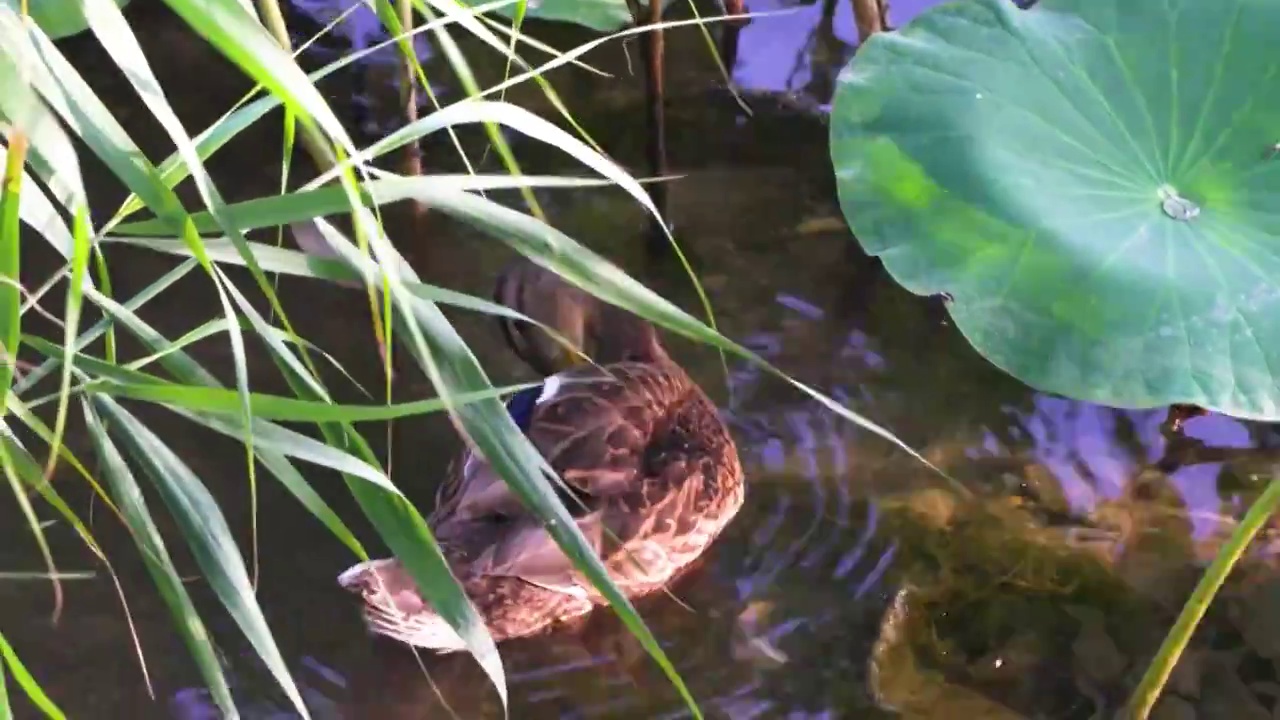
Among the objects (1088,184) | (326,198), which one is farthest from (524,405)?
(326,198)

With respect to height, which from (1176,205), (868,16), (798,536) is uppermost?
(868,16)

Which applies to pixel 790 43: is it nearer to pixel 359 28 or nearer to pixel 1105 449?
pixel 359 28

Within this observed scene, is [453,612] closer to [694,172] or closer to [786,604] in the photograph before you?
[786,604]

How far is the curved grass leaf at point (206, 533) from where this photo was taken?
0.92m

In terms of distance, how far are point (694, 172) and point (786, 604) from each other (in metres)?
0.99

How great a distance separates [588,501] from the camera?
168 cm

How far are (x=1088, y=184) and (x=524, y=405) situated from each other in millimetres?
888

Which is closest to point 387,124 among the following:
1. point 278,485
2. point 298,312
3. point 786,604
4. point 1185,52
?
point 298,312

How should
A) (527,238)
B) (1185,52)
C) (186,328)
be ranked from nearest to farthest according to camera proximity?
(527,238) → (1185,52) → (186,328)

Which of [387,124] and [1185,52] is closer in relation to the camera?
[1185,52]

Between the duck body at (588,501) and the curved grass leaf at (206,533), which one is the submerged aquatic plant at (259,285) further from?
the duck body at (588,501)

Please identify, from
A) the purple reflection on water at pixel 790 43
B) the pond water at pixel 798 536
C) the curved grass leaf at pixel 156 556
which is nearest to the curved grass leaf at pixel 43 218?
the curved grass leaf at pixel 156 556

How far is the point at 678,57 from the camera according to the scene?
2607 millimetres

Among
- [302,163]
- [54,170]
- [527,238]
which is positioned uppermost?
[54,170]
